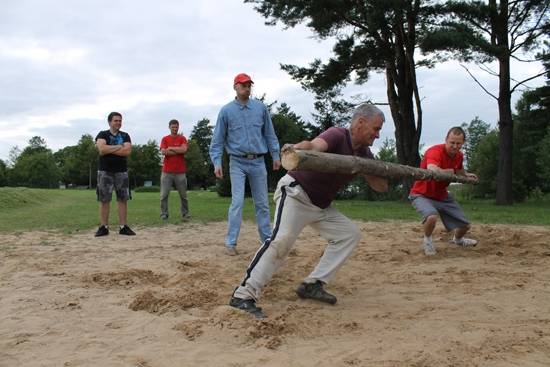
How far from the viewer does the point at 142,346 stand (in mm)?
3201

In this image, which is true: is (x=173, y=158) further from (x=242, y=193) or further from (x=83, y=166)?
(x=83, y=166)

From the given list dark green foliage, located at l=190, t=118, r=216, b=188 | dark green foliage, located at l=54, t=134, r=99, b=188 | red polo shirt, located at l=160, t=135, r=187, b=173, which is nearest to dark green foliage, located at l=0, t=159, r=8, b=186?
dark green foliage, located at l=54, t=134, r=99, b=188

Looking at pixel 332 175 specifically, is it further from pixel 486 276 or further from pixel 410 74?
pixel 410 74

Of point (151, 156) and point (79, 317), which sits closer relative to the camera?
point (79, 317)

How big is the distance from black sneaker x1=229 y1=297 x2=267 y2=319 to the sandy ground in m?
0.08

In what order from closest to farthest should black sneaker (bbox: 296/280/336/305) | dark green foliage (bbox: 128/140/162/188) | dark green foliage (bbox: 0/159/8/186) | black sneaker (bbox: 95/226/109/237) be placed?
black sneaker (bbox: 296/280/336/305)
black sneaker (bbox: 95/226/109/237)
dark green foliage (bbox: 0/159/8/186)
dark green foliage (bbox: 128/140/162/188)

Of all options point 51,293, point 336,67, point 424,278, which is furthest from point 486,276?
point 336,67

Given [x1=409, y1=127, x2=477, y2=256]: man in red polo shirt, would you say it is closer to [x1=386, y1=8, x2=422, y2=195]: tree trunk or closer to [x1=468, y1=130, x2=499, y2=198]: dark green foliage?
[x1=386, y1=8, x2=422, y2=195]: tree trunk

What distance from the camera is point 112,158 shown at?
8.46 metres

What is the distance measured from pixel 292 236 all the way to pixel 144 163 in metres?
87.3

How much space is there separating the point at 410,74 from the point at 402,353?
20.8 metres

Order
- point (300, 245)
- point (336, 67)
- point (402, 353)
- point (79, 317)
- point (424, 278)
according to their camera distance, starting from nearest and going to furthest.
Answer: point (402, 353), point (79, 317), point (424, 278), point (300, 245), point (336, 67)

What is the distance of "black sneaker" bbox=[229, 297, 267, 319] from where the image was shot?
3791mm

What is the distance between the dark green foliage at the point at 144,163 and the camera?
88.1 metres
